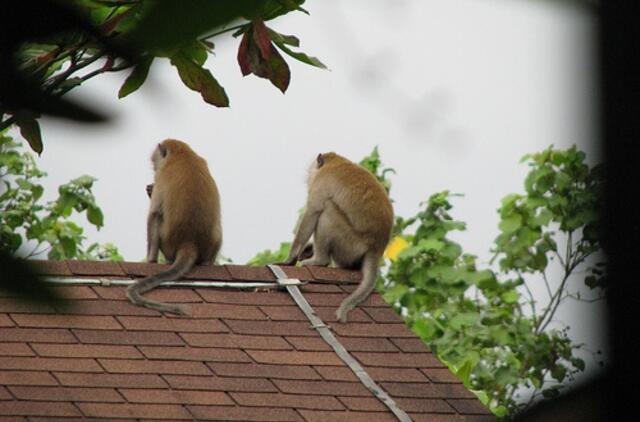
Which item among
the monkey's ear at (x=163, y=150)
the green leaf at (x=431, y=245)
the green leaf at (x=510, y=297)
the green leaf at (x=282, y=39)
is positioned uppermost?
the green leaf at (x=431, y=245)

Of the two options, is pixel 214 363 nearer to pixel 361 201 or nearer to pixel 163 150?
pixel 163 150

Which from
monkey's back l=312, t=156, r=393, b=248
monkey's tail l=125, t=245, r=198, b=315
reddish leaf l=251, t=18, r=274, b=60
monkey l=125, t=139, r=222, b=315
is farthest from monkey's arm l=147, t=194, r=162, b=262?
reddish leaf l=251, t=18, r=274, b=60

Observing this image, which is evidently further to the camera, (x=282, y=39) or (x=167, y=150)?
(x=167, y=150)

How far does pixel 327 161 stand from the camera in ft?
31.9

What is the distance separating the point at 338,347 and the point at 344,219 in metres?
2.44

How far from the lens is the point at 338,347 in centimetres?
694

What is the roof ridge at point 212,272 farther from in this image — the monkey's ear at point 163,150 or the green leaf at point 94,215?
the green leaf at point 94,215

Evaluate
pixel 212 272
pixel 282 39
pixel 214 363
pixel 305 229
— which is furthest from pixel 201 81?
pixel 305 229

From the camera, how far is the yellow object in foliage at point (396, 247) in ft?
41.0

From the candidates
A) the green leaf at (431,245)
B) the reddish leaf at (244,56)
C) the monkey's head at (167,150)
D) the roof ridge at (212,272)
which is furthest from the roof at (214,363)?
the green leaf at (431,245)

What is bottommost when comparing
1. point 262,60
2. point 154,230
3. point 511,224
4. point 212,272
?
point 262,60

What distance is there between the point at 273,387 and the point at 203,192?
2.35 metres

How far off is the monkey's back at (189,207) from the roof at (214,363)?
0.80 m

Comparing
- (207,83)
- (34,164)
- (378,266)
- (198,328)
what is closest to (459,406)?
(198,328)
